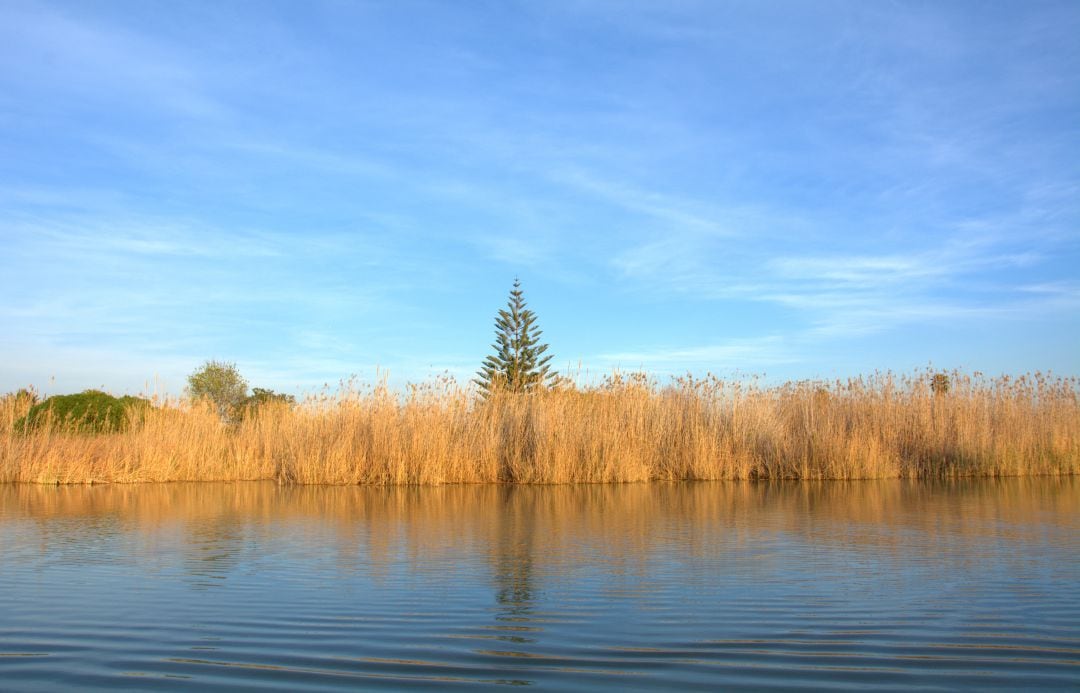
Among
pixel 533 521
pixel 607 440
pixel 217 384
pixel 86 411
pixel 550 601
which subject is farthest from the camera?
pixel 217 384

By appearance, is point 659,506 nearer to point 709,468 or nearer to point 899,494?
point 899,494

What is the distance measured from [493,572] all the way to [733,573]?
1328 millimetres

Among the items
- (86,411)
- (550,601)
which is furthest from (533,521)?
(86,411)

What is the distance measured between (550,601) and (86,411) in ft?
62.2

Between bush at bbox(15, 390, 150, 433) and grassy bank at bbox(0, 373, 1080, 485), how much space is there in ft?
10.3

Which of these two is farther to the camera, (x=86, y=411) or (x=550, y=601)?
(x=86, y=411)

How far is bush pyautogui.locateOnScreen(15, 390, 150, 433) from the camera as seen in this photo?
719 inches

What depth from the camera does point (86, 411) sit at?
62.8 ft

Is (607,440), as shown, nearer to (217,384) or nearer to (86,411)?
(86,411)

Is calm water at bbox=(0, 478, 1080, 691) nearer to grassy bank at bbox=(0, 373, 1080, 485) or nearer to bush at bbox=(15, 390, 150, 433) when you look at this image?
grassy bank at bbox=(0, 373, 1080, 485)

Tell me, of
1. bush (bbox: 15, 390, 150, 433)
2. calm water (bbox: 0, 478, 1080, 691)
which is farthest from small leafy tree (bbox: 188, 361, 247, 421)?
calm water (bbox: 0, 478, 1080, 691)

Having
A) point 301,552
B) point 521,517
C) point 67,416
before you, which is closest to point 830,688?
point 301,552

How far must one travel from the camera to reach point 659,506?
8633mm

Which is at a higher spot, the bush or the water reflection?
the bush
